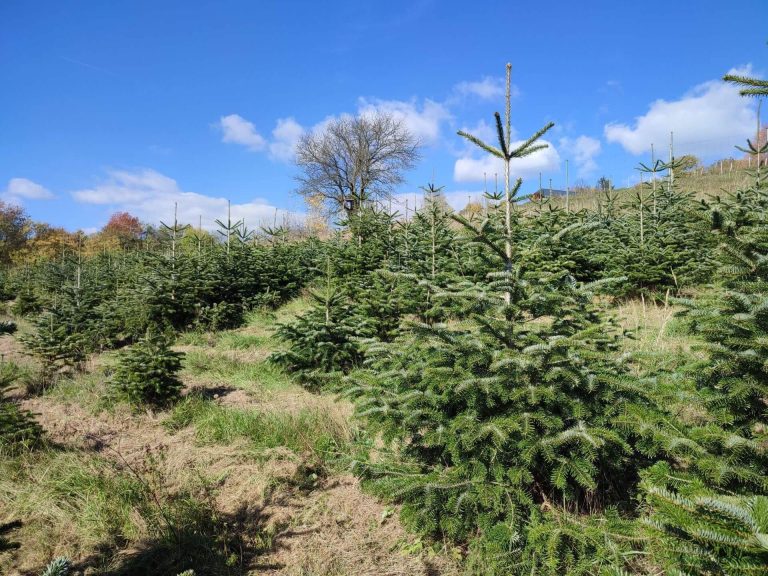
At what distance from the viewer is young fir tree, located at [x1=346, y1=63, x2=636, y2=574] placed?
2.83 m

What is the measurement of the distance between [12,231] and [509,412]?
41.4 m

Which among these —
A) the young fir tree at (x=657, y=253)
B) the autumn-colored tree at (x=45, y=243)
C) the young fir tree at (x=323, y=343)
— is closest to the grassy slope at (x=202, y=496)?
the young fir tree at (x=323, y=343)

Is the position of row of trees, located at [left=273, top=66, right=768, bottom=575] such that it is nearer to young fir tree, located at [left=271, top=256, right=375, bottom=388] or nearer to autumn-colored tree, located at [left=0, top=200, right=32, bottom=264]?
young fir tree, located at [left=271, top=256, right=375, bottom=388]

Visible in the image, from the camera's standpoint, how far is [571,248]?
11070mm

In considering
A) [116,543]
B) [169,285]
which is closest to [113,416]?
[116,543]

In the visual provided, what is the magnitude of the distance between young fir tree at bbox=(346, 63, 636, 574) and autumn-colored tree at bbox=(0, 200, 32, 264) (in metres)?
37.1

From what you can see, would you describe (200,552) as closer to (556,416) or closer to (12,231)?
(556,416)

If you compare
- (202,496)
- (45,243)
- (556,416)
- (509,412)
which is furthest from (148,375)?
(45,243)

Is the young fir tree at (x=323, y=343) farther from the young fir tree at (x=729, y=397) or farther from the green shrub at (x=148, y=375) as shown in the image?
the young fir tree at (x=729, y=397)

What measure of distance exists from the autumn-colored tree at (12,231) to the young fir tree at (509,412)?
122 ft

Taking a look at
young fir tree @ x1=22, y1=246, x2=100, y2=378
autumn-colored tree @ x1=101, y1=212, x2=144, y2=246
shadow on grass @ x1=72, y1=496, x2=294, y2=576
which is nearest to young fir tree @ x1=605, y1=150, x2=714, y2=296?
shadow on grass @ x1=72, y1=496, x2=294, y2=576

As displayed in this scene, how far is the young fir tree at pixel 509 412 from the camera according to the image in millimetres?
2832

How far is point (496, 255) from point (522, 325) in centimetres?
61

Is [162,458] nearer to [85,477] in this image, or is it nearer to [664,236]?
[85,477]
